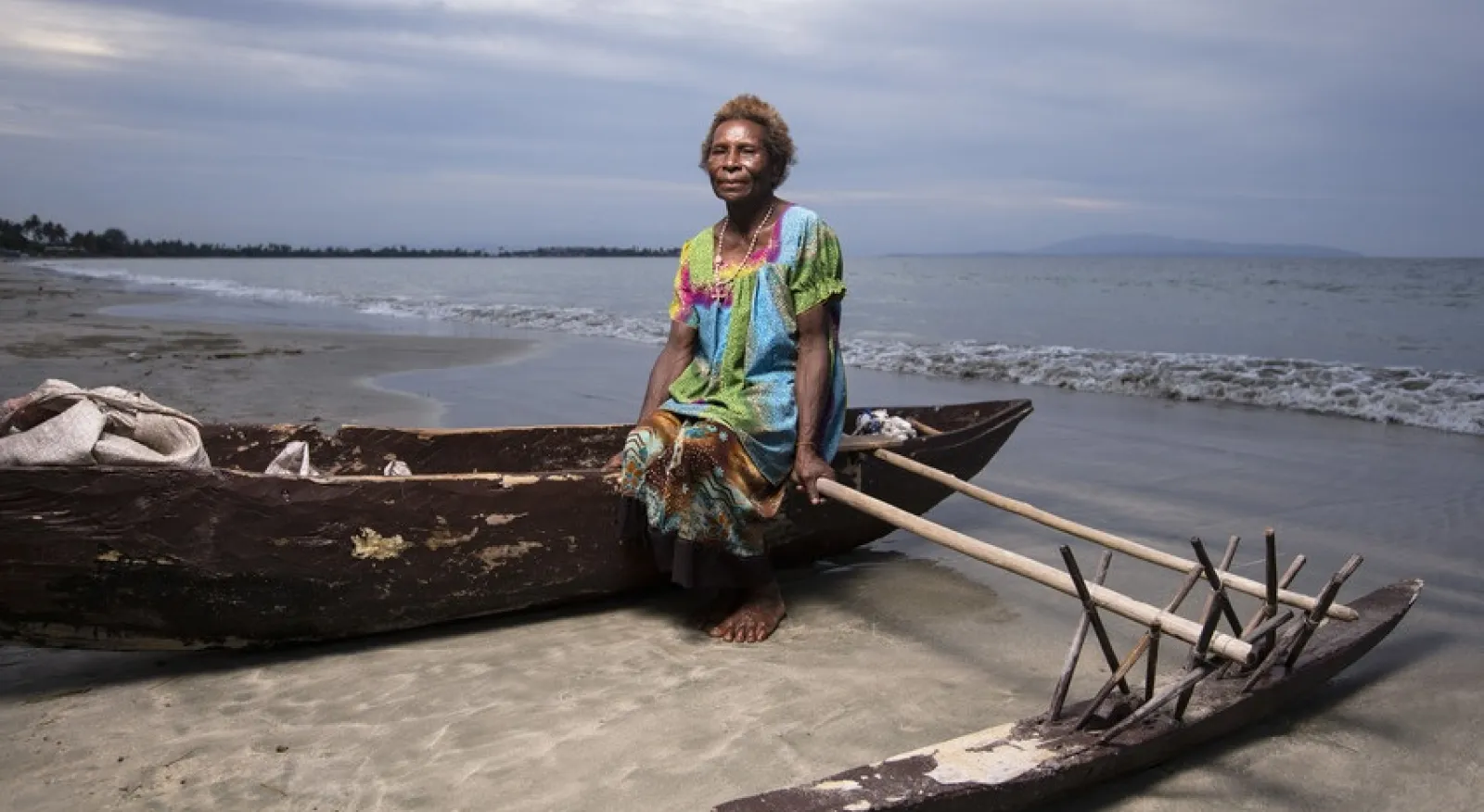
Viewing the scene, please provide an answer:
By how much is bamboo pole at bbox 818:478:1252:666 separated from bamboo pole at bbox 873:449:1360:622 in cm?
45

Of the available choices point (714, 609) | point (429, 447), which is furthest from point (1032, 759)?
point (429, 447)

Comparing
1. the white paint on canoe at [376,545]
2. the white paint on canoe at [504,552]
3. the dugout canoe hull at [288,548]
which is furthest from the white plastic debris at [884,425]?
the white paint on canoe at [376,545]

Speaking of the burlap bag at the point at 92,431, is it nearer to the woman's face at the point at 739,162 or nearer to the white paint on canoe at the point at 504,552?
the white paint on canoe at the point at 504,552

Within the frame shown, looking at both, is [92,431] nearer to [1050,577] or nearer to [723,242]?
[723,242]

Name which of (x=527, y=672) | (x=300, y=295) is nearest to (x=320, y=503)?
(x=527, y=672)

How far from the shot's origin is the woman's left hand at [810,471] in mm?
3480

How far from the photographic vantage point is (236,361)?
1073 cm

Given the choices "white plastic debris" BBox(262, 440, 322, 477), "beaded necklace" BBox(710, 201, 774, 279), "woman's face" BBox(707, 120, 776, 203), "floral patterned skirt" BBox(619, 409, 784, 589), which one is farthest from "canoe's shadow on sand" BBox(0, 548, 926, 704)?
"woman's face" BBox(707, 120, 776, 203)

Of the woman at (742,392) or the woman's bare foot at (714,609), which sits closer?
the woman at (742,392)

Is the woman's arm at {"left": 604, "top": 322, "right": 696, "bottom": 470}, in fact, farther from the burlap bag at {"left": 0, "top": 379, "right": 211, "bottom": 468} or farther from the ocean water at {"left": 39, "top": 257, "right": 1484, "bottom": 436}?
the ocean water at {"left": 39, "top": 257, "right": 1484, "bottom": 436}

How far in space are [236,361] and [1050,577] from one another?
33.1 ft

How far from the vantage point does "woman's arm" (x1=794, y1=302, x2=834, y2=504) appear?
3.51m

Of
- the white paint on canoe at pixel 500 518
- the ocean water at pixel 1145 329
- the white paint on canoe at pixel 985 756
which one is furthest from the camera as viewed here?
the ocean water at pixel 1145 329

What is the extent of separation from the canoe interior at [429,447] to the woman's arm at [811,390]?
126 centimetres
